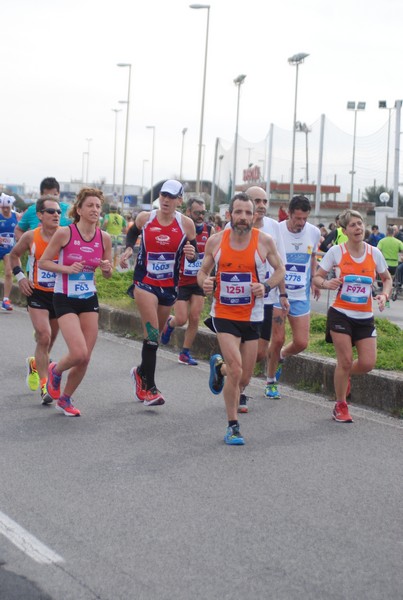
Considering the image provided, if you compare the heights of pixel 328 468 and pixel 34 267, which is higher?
pixel 34 267

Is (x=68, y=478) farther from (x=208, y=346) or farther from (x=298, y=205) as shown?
(x=208, y=346)

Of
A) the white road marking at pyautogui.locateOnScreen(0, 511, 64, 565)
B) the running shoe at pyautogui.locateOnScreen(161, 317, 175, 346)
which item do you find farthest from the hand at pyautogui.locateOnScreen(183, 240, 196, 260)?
the white road marking at pyautogui.locateOnScreen(0, 511, 64, 565)

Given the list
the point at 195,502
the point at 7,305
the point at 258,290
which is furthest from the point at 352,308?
the point at 7,305

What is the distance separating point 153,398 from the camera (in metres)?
9.50

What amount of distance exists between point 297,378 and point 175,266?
228cm

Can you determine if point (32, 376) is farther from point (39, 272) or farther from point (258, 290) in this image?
point (258, 290)

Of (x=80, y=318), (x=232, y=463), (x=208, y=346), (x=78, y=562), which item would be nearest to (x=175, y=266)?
(x=80, y=318)

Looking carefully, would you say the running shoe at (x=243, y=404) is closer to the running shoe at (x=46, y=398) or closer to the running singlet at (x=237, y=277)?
the running singlet at (x=237, y=277)

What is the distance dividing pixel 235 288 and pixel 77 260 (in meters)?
1.46

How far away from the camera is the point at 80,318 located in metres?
8.98

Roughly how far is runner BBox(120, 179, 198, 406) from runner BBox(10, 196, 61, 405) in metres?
0.79

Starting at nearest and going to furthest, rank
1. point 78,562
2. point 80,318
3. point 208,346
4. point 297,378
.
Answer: point 78,562 < point 80,318 < point 297,378 < point 208,346

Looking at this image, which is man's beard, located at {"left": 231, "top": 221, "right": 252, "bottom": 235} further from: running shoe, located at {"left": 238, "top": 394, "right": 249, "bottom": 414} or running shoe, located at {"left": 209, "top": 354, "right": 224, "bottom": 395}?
running shoe, located at {"left": 238, "top": 394, "right": 249, "bottom": 414}

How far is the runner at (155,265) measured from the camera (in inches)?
374
